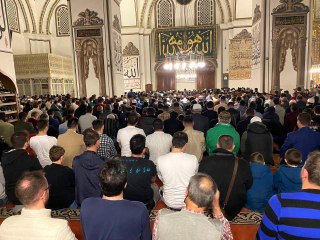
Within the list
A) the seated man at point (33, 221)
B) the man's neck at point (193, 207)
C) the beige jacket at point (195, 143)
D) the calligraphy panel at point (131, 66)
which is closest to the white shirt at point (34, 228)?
the seated man at point (33, 221)

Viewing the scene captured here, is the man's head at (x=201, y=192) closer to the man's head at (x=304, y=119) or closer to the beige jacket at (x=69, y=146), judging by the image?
the beige jacket at (x=69, y=146)

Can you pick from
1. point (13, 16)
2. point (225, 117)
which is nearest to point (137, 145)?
point (225, 117)

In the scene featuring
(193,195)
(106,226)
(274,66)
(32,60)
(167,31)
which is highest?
(167,31)

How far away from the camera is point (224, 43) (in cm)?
1844

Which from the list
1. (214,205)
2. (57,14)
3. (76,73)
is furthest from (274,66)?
(57,14)

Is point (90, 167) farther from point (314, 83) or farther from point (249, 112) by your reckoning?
point (314, 83)

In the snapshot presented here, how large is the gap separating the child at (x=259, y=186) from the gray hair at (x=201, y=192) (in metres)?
1.48

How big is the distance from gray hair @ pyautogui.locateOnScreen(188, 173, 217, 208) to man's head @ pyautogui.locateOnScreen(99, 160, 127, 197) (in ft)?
1.34

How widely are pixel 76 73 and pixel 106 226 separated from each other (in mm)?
10642

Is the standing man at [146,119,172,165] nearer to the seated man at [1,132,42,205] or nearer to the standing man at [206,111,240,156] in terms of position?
the standing man at [206,111,240,156]

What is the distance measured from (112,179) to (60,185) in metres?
1.34

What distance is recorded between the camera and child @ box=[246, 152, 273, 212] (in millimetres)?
2807

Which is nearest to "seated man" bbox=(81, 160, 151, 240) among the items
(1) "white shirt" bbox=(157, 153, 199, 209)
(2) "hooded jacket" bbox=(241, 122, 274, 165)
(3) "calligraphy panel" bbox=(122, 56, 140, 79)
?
(1) "white shirt" bbox=(157, 153, 199, 209)

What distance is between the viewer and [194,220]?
141cm
